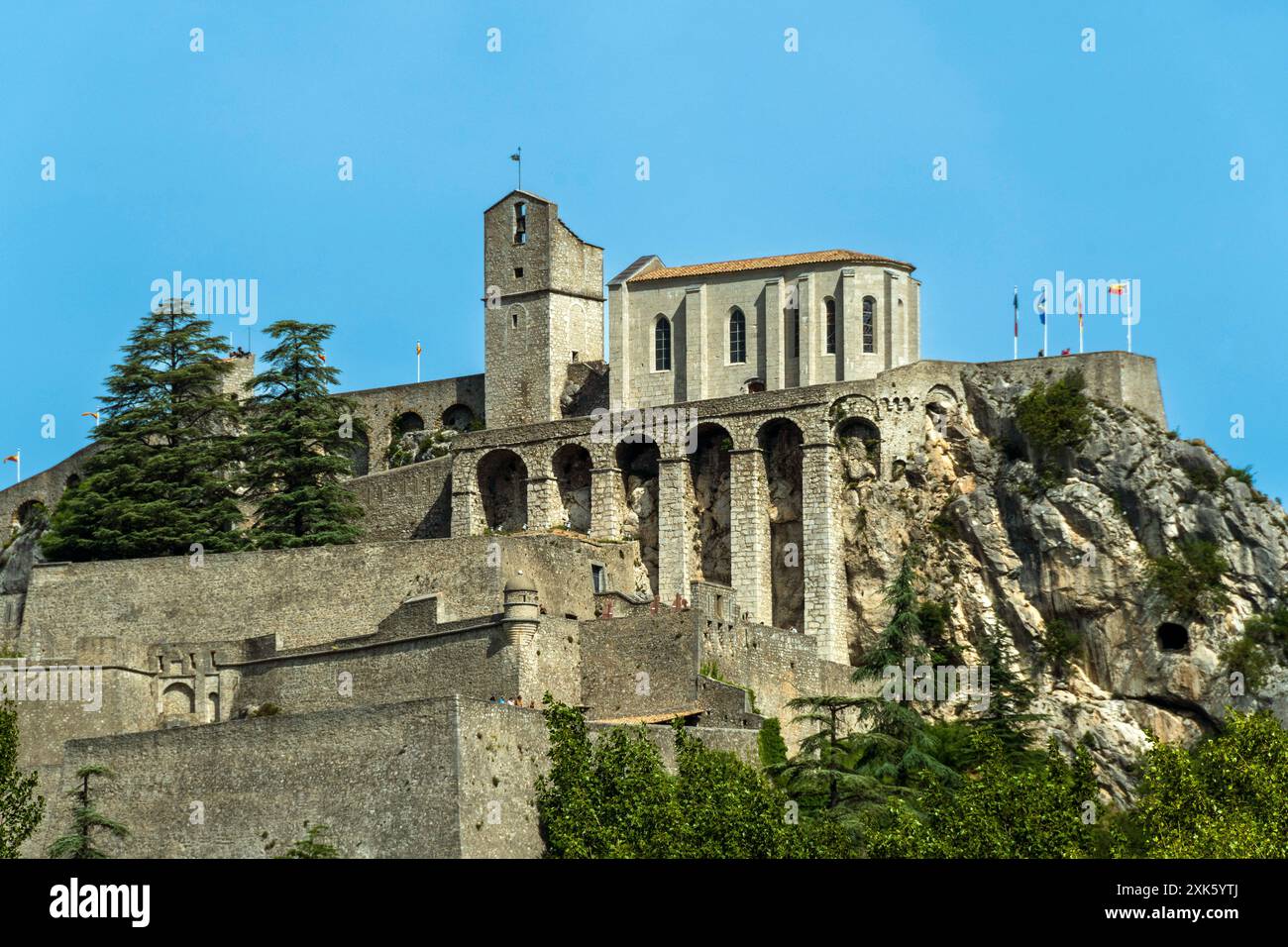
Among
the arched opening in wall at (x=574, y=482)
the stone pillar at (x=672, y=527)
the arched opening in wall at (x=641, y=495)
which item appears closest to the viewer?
the stone pillar at (x=672, y=527)

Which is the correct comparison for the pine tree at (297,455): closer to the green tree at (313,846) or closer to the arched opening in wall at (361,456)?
the arched opening in wall at (361,456)

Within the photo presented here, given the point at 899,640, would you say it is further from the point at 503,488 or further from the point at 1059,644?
the point at 503,488

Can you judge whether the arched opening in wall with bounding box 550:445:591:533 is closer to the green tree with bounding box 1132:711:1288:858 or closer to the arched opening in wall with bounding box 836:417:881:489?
the arched opening in wall with bounding box 836:417:881:489

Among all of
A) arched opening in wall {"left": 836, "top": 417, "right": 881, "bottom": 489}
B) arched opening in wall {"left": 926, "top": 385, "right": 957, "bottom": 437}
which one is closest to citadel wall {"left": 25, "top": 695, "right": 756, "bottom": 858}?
arched opening in wall {"left": 836, "top": 417, "right": 881, "bottom": 489}

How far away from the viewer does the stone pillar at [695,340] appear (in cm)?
7788

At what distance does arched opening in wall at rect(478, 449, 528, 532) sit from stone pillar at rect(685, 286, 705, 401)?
5.22m

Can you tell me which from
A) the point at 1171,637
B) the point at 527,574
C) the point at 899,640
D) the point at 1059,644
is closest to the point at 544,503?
the point at 527,574

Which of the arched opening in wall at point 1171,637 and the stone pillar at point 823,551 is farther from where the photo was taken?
the stone pillar at point 823,551

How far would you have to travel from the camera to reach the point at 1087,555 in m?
72.4

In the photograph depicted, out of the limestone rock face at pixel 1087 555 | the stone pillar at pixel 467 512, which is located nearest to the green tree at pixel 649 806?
the limestone rock face at pixel 1087 555

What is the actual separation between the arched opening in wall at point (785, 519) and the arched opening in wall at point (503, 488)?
7.33 meters

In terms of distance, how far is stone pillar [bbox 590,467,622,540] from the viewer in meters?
76.1
